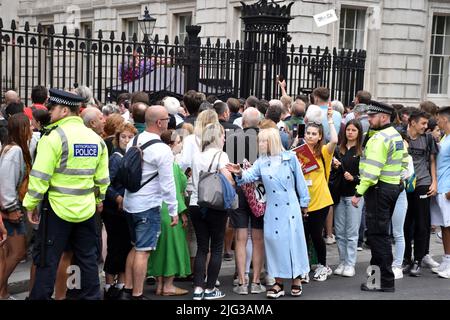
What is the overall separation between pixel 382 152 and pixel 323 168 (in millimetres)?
892

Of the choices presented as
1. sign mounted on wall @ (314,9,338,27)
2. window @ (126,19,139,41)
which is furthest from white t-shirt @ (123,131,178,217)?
window @ (126,19,139,41)

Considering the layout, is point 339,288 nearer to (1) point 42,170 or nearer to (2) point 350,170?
(2) point 350,170

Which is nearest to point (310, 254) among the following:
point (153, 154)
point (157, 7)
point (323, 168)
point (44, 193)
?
point (323, 168)

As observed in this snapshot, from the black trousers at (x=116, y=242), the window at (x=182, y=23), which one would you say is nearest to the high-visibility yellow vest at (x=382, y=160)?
the black trousers at (x=116, y=242)

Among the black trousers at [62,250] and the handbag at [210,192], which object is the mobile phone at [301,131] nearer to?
the handbag at [210,192]

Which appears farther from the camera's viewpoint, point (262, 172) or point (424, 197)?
point (424, 197)

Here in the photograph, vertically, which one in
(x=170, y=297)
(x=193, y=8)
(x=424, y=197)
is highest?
(x=193, y=8)

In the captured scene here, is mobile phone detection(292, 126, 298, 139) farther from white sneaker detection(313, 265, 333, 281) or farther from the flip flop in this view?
the flip flop

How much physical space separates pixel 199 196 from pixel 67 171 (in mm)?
1435

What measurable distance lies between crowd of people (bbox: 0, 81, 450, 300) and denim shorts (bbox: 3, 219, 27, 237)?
13mm

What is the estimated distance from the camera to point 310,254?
8898 mm

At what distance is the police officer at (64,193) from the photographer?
20.5 ft

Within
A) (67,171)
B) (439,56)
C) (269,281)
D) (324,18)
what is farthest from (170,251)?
(439,56)
